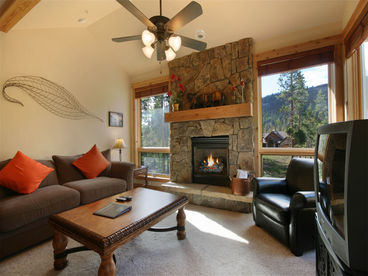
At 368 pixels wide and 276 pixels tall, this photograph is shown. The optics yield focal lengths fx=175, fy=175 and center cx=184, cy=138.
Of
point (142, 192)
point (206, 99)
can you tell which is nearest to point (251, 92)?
point (206, 99)

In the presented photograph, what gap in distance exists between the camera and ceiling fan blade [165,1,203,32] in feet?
4.88

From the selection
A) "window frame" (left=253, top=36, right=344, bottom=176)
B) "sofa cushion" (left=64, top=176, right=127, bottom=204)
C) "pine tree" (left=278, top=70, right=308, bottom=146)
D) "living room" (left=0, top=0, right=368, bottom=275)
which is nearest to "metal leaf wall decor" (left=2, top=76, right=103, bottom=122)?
"living room" (left=0, top=0, right=368, bottom=275)

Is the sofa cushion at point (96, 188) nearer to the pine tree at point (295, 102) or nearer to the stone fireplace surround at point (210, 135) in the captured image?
the stone fireplace surround at point (210, 135)

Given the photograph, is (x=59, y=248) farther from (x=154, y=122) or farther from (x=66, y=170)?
(x=154, y=122)

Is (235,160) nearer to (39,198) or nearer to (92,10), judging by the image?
(39,198)

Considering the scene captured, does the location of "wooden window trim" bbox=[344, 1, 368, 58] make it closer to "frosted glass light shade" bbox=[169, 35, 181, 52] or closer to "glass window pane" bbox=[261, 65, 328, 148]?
"glass window pane" bbox=[261, 65, 328, 148]

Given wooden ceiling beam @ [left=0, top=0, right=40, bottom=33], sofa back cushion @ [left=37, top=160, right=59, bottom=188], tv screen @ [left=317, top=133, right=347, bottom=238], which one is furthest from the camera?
sofa back cushion @ [left=37, top=160, right=59, bottom=188]

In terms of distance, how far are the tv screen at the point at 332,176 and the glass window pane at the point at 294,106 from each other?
1.91 meters

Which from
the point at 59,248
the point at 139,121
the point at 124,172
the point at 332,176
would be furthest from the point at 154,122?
the point at 332,176

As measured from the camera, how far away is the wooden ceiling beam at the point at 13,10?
2016 millimetres

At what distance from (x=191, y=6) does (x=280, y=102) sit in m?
2.10

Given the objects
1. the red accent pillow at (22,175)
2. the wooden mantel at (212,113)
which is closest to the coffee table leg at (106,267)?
the red accent pillow at (22,175)

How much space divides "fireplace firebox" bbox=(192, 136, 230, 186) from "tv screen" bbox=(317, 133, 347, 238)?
6.67 feet

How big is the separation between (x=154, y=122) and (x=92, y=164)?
1.67 meters
